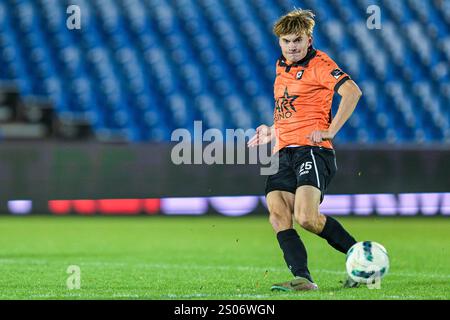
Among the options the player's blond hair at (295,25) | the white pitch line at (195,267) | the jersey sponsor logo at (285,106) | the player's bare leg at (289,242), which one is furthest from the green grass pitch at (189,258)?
the player's blond hair at (295,25)

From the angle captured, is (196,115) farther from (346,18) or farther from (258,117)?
(346,18)

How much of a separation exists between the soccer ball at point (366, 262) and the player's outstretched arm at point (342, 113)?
73cm

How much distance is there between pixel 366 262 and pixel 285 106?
1.14m

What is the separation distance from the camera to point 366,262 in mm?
6016

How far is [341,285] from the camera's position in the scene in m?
6.42

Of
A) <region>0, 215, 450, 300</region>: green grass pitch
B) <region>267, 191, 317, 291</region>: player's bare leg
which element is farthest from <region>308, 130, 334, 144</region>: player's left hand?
<region>0, 215, 450, 300</region>: green grass pitch

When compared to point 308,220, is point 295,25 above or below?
above

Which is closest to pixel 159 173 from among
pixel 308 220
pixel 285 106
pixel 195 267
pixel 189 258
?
pixel 189 258

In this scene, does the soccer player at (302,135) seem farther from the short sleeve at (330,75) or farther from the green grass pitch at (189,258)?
the green grass pitch at (189,258)

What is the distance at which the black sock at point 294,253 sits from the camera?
236 inches

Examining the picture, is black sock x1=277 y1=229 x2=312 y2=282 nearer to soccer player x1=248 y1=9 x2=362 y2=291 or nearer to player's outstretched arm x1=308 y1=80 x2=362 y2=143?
soccer player x1=248 y1=9 x2=362 y2=291

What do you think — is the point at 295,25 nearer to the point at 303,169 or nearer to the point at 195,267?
the point at 303,169

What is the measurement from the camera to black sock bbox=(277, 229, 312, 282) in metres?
6.00

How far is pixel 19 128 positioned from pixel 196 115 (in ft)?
9.30
